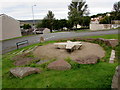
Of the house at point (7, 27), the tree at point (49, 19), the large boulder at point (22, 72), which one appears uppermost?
the tree at point (49, 19)

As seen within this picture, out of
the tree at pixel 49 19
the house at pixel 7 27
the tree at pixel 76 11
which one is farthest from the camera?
the tree at pixel 49 19

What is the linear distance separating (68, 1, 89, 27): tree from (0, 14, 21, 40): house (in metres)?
21.4

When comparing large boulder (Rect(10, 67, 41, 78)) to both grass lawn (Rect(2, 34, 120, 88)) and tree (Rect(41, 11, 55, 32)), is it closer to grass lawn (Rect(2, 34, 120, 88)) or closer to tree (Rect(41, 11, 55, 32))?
grass lawn (Rect(2, 34, 120, 88))

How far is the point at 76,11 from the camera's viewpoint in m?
46.7

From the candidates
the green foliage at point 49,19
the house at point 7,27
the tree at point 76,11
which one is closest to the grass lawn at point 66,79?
the house at point 7,27

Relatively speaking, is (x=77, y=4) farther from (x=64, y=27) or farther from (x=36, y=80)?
(x=36, y=80)

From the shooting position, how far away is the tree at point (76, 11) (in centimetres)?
4709

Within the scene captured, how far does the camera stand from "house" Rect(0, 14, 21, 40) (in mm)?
28077

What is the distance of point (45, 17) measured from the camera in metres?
67.9

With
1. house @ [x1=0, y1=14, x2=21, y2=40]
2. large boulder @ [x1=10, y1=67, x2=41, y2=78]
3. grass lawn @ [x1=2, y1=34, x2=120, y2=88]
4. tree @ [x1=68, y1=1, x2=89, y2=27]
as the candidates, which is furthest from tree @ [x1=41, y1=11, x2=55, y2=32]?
grass lawn @ [x1=2, y1=34, x2=120, y2=88]

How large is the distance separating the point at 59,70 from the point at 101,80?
6.33ft

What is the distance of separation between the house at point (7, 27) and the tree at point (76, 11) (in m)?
21.4

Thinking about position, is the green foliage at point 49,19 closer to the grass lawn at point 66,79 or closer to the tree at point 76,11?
the tree at point 76,11

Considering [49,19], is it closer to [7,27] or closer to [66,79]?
[7,27]
